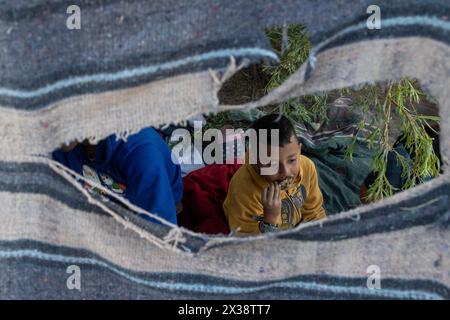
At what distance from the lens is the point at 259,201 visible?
5.24 feet

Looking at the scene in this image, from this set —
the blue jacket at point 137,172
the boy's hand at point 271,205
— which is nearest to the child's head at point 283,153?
the boy's hand at point 271,205

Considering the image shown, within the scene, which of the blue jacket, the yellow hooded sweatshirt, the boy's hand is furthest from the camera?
the yellow hooded sweatshirt

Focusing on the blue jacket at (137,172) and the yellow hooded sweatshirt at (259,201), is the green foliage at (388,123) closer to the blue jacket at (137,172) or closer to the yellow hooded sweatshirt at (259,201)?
the yellow hooded sweatshirt at (259,201)

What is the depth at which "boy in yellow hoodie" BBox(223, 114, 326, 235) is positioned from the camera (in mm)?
1461

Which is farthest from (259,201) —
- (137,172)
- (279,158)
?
(137,172)

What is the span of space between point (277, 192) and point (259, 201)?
0.52ft

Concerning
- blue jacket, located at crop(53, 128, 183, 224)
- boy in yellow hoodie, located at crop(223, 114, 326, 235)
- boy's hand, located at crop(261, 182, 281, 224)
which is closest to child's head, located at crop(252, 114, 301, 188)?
boy in yellow hoodie, located at crop(223, 114, 326, 235)

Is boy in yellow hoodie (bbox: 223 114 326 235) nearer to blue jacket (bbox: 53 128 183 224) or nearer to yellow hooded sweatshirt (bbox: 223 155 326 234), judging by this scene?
yellow hooded sweatshirt (bbox: 223 155 326 234)

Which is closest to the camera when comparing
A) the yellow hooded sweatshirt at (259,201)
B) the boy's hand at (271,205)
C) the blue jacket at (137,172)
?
the blue jacket at (137,172)

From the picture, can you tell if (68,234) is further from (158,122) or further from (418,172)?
(418,172)

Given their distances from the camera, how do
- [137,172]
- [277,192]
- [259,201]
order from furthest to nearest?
[259,201] < [277,192] < [137,172]

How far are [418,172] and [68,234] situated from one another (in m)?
0.99

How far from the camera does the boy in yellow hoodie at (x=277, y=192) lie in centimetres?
146

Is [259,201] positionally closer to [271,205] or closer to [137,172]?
[271,205]
